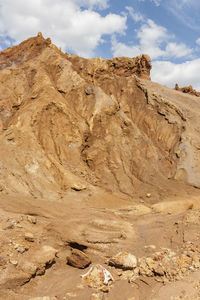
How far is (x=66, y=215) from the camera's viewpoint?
10227mm

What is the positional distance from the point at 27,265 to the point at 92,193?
25.5ft

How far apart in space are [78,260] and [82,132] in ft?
36.8

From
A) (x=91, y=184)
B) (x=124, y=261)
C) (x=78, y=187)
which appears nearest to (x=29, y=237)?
(x=124, y=261)

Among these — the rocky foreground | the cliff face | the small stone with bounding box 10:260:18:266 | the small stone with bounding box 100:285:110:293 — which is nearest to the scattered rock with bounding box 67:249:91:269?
the rocky foreground

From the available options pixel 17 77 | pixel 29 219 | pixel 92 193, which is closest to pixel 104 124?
pixel 92 193

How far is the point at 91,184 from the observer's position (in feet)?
48.7

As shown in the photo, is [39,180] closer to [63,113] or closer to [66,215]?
[66,215]

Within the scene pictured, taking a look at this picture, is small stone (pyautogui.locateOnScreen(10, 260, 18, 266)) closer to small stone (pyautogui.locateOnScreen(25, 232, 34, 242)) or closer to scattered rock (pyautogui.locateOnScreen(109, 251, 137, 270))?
small stone (pyautogui.locateOnScreen(25, 232, 34, 242))

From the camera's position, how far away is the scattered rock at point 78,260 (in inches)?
271

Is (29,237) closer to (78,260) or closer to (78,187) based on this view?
(78,260)

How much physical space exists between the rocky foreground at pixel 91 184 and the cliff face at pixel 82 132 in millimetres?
77

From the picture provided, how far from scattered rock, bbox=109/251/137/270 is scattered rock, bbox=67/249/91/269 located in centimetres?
Answer: 76

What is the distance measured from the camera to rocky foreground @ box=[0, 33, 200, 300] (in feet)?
19.6

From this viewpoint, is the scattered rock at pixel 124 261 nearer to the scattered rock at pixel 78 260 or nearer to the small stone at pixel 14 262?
the scattered rock at pixel 78 260
